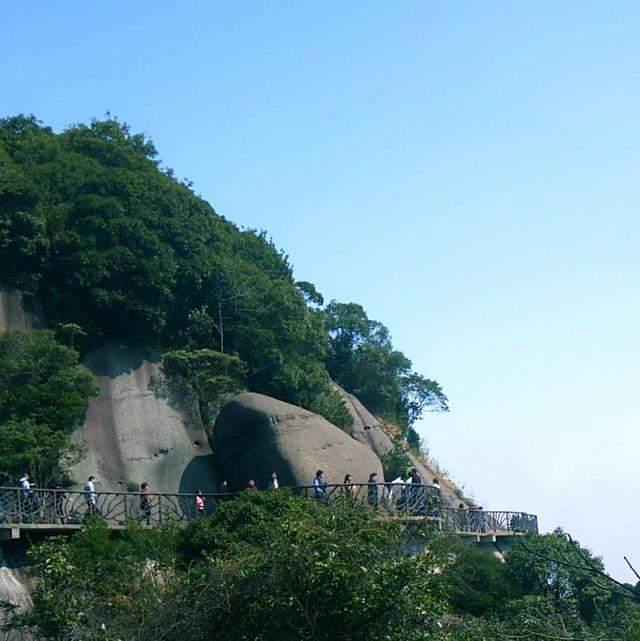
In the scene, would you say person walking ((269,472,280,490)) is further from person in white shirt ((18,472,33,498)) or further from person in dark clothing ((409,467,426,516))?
person in white shirt ((18,472,33,498))

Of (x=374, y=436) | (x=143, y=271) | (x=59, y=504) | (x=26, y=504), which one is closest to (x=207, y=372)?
(x=143, y=271)

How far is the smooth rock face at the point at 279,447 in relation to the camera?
3238 cm

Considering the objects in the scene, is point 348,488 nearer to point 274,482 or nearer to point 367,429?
point 274,482

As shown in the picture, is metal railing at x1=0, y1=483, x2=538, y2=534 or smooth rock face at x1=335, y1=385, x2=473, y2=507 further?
smooth rock face at x1=335, y1=385, x2=473, y2=507

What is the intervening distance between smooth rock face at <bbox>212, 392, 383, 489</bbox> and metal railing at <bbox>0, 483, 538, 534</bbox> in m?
1.64

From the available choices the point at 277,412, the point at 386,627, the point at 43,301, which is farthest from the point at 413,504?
the point at 43,301

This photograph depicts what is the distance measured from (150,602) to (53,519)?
7718 millimetres

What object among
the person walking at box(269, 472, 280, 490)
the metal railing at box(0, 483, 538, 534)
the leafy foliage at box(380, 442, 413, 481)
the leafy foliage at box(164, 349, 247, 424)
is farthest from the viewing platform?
the leafy foliage at box(164, 349, 247, 424)

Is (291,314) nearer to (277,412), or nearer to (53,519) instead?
(277,412)

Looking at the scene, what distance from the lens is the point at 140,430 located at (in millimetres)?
35125

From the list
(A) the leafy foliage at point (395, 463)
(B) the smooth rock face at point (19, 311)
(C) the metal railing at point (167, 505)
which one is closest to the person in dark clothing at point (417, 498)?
(C) the metal railing at point (167, 505)

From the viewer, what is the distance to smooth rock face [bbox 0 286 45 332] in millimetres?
36156

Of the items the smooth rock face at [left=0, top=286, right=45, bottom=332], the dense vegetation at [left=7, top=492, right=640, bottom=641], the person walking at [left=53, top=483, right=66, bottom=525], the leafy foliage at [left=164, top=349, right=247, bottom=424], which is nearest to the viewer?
the dense vegetation at [left=7, top=492, right=640, bottom=641]

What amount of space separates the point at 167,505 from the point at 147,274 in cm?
1027
